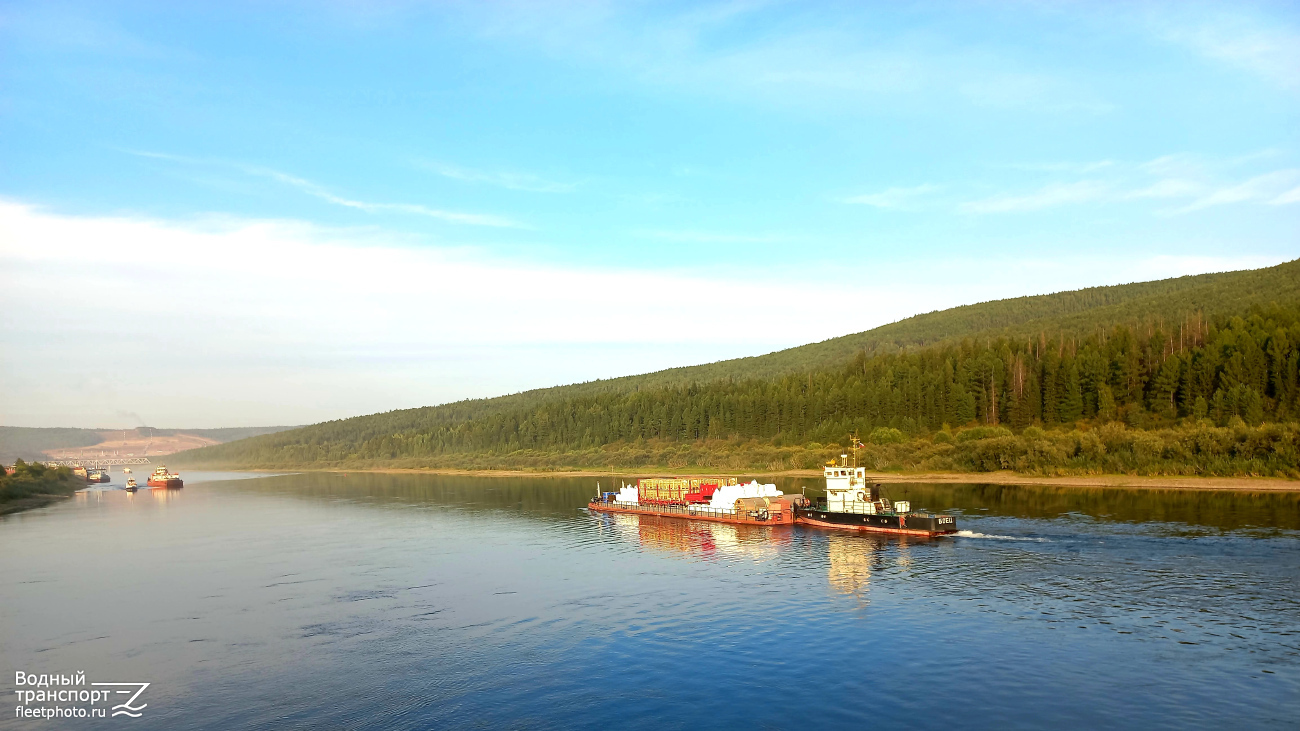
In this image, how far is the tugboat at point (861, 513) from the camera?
338 ft

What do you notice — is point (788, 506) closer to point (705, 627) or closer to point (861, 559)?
point (861, 559)

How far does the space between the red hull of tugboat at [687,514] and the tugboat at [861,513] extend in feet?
8.74

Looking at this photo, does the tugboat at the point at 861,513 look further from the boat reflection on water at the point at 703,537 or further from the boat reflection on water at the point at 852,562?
the boat reflection on water at the point at 703,537

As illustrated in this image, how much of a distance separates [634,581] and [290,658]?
34.9 meters

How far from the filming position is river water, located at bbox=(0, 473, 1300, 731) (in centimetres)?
4741

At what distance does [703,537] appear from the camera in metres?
118

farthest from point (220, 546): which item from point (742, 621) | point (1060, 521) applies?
point (1060, 521)

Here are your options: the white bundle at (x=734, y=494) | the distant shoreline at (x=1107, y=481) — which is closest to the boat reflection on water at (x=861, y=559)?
the white bundle at (x=734, y=494)

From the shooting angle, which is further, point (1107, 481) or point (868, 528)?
point (1107, 481)

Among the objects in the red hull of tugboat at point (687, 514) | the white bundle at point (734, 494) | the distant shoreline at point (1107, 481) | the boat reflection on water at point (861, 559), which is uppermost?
the white bundle at point (734, 494)

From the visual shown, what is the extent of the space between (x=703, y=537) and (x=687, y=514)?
82.8 feet

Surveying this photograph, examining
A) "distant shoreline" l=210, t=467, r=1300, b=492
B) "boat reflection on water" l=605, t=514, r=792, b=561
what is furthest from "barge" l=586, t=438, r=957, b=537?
"distant shoreline" l=210, t=467, r=1300, b=492

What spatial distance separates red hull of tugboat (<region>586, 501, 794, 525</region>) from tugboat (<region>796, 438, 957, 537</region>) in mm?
2665

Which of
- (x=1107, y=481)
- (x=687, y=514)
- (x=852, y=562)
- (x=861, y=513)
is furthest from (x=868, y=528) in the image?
(x=1107, y=481)
